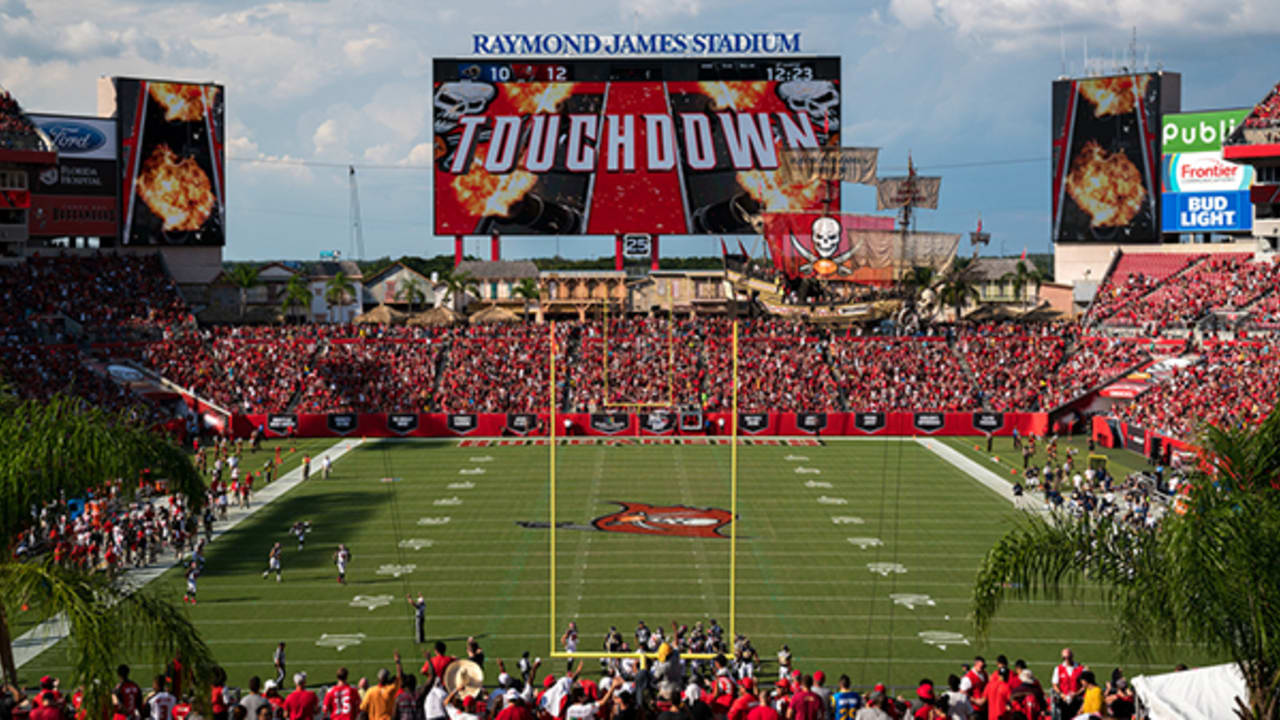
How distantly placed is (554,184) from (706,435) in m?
21.0

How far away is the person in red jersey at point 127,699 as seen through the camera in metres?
11.2

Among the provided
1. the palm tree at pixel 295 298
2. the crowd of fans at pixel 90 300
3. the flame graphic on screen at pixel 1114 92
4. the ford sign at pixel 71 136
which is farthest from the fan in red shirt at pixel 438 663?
the flame graphic on screen at pixel 1114 92

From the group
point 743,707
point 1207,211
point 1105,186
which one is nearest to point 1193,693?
point 743,707

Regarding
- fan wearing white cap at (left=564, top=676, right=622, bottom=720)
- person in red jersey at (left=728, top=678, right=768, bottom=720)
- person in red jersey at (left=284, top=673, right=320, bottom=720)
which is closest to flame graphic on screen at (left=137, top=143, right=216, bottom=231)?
person in red jersey at (left=284, top=673, right=320, bottom=720)

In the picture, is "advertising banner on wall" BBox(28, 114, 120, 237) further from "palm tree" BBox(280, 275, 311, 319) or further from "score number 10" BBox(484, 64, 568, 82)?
"score number 10" BBox(484, 64, 568, 82)

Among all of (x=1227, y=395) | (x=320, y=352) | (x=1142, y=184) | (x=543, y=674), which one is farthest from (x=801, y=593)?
(x=1142, y=184)

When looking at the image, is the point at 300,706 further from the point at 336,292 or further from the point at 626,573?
the point at 336,292

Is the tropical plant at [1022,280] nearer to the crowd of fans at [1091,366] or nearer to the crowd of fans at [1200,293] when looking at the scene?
the crowd of fans at [1200,293]

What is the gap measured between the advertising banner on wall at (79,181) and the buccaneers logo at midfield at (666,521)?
137 feet

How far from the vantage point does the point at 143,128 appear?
63.4 metres

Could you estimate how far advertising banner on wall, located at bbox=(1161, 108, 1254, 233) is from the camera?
6266cm

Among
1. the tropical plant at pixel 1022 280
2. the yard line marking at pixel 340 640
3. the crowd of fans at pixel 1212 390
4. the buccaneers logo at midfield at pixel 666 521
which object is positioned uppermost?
the tropical plant at pixel 1022 280

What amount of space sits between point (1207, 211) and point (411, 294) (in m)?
50.5

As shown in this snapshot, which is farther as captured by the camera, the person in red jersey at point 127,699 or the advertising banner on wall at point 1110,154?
the advertising banner on wall at point 1110,154
